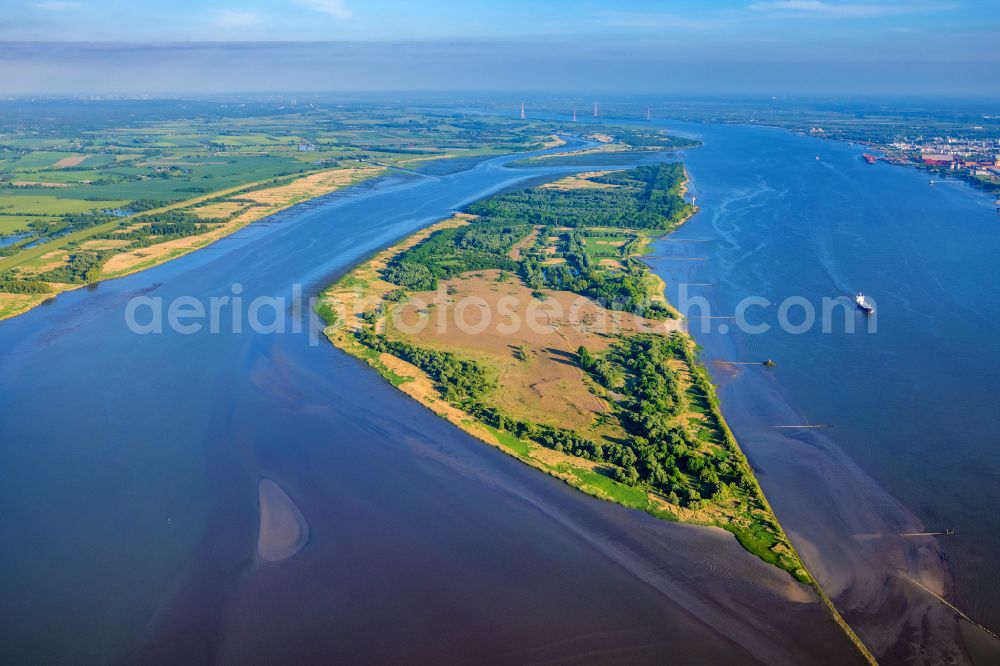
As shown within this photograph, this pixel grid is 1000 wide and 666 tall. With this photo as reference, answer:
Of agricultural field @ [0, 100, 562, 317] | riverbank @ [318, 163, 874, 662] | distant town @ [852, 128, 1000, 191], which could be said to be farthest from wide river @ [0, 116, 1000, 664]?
distant town @ [852, 128, 1000, 191]

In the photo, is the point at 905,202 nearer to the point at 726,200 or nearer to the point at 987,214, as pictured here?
the point at 987,214

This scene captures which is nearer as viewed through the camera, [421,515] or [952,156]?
[421,515]

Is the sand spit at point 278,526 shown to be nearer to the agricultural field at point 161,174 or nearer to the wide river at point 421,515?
the wide river at point 421,515

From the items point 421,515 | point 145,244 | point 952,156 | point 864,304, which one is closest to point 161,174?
point 145,244

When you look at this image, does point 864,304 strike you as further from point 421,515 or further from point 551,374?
point 421,515

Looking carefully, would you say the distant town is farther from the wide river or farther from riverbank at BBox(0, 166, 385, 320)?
riverbank at BBox(0, 166, 385, 320)

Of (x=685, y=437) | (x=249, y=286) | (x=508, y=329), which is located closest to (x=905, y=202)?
(x=508, y=329)

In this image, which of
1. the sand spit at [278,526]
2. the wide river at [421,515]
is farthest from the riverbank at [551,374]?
the sand spit at [278,526]
